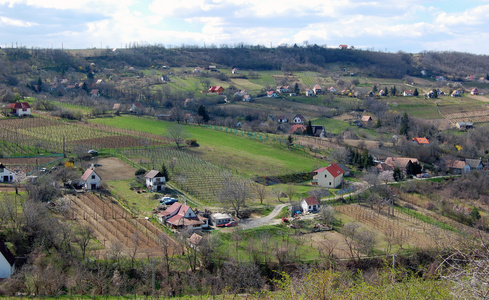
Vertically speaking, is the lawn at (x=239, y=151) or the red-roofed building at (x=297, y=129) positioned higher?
the red-roofed building at (x=297, y=129)

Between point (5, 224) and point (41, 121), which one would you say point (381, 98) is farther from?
point (5, 224)

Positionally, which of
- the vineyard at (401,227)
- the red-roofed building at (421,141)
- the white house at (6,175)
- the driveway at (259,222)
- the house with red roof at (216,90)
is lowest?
the vineyard at (401,227)

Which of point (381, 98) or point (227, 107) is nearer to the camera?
point (227, 107)

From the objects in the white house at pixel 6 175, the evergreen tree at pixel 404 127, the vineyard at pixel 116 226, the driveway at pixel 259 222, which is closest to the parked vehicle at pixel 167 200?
the vineyard at pixel 116 226

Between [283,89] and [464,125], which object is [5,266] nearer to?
[464,125]

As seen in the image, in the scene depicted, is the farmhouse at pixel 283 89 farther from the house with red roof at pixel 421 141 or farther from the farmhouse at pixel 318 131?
the house with red roof at pixel 421 141

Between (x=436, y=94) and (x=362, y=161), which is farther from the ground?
(x=436, y=94)

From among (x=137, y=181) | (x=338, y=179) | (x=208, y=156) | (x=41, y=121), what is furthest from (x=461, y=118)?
(x=41, y=121)
